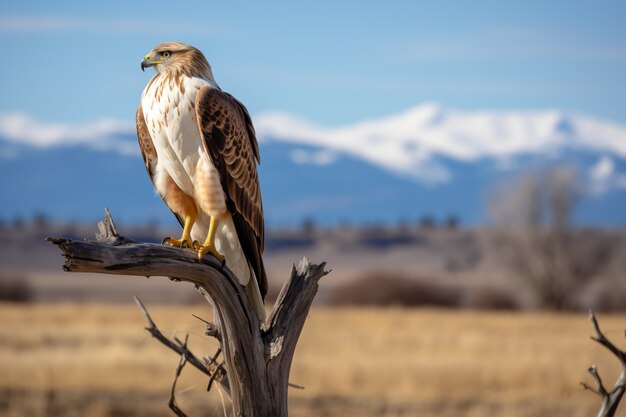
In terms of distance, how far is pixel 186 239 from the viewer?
5.09 m

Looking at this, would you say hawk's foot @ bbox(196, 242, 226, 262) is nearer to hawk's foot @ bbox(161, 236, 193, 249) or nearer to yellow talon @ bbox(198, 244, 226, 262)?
yellow talon @ bbox(198, 244, 226, 262)

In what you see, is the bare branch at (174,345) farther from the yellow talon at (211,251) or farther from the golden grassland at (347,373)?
the golden grassland at (347,373)

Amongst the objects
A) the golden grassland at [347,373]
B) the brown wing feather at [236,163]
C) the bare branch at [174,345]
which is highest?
the golden grassland at [347,373]

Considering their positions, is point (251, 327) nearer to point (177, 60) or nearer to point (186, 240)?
point (186, 240)

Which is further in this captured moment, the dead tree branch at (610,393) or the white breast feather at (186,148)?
the white breast feather at (186,148)

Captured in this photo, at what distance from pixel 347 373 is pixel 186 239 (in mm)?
12719

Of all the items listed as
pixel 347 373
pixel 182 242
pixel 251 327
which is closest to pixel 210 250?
pixel 182 242

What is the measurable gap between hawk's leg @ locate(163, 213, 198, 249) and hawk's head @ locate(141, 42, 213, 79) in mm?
724

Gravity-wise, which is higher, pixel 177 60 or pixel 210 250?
pixel 177 60

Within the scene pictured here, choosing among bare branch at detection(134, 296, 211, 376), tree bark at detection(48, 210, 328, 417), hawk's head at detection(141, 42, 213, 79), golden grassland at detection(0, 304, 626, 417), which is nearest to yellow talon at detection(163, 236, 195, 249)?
bare branch at detection(134, 296, 211, 376)

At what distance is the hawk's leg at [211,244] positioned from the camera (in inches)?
189

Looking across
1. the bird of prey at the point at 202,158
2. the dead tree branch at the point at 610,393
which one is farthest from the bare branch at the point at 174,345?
the dead tree branch at the point at 610,393

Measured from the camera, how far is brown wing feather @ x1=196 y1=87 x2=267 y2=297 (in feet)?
16.7

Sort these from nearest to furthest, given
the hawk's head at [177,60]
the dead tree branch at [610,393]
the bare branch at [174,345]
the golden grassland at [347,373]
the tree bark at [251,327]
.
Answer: the dead tree branch at [610,393], the tree bark at [251,327], the bare branch at [174,345], the hawk's head at [177,60], the golden grassland at [347,373]
